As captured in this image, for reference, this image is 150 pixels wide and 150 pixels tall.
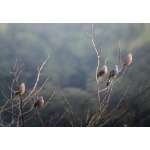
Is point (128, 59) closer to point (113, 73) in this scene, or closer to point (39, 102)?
point (113, 73)

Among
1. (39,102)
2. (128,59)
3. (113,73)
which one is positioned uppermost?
(128,59)

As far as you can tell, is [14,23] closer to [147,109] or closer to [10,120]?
[10,120]

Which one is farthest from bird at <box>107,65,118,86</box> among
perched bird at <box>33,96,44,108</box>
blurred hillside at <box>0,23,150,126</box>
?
perched bird at <box>33,96,44,108</box>

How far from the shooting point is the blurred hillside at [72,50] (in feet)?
6.42

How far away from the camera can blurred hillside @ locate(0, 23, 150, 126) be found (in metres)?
1.96

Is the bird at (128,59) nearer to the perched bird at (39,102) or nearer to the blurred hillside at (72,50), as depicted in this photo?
the blurred hillside at (72,50)

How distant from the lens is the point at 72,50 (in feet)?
6.46

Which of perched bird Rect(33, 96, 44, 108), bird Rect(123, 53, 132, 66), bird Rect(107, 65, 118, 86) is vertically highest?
bird Rect(123, 53, 132, 66)

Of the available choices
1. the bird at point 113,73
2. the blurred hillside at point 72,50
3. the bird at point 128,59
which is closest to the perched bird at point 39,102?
the blurred hillside at point 72,50

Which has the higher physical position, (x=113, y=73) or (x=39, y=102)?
(x=113, y=73)

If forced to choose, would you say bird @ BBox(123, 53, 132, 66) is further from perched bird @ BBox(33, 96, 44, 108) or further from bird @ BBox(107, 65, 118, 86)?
perched bird @ BBox(33, 96, 44, 108)

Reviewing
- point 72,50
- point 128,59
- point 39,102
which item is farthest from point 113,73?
point 39,102
